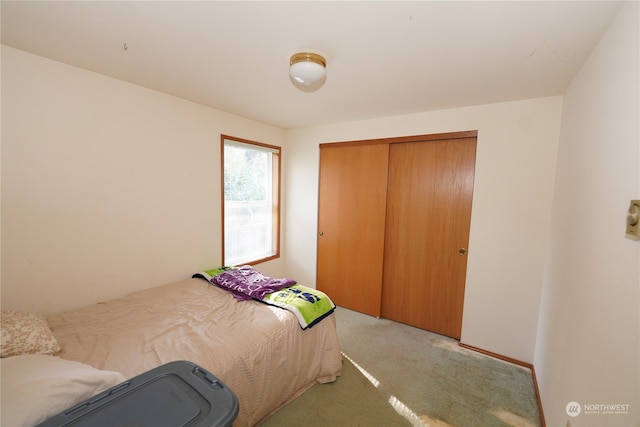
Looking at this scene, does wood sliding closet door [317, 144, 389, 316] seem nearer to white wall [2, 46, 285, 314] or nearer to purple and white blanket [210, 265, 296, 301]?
purple and white blanket [210, 265, 296, 301]

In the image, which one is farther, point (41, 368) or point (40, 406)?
point (41, 368)

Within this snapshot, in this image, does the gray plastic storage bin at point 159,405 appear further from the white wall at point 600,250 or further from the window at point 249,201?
the window at point 249,201

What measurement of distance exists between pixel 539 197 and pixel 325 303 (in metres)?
2.01

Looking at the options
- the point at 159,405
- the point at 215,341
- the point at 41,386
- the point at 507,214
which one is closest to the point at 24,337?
the point at 41,386

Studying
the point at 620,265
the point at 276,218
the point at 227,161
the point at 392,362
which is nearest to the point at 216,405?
the point at 620,265

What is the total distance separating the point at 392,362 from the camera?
2365 mm

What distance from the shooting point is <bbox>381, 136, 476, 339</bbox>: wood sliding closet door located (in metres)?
2.66

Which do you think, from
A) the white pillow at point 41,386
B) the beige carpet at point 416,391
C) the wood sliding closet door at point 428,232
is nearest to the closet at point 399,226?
the wood sliding closet door at point 428,232

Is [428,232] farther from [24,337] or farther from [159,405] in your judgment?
[24,337]

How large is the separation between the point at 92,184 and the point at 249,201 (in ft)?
5.34

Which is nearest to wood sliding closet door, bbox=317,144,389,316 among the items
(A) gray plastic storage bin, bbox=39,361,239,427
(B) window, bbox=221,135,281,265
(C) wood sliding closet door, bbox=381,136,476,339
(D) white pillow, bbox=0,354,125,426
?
(C) wood sliding closet door, bbox=381,136,476,339

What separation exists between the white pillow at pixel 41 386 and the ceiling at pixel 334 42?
1.59 m

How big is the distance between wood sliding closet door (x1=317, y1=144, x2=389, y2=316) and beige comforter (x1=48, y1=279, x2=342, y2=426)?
1181 millimetres

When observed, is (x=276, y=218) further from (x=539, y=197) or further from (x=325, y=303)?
(x=539, y=197)
